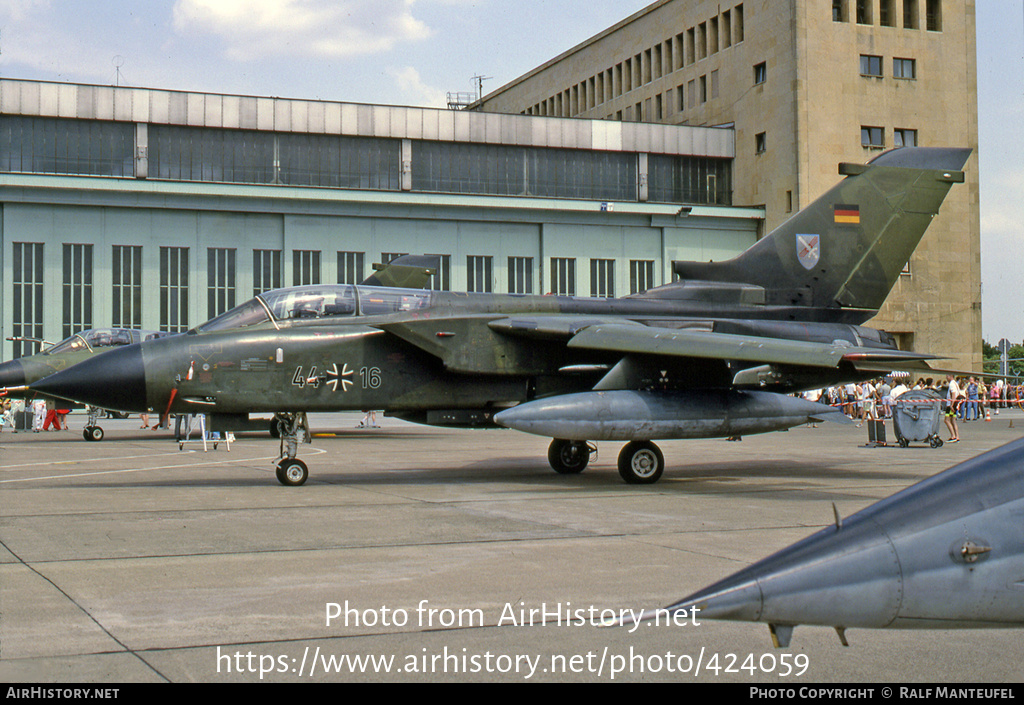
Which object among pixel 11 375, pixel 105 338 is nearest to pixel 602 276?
pixel 105 338

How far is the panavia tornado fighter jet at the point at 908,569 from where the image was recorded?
2459 mm

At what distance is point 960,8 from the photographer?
186 feet

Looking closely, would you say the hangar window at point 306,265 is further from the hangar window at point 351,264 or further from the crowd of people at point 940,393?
the crowd of people at point 940,393

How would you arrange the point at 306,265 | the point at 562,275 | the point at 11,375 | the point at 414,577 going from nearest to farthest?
1. the point at 414,577
2. the point at 11,375
3. the point at 306,265
4. the point at 562,275

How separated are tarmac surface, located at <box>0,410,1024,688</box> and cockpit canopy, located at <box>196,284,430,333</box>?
226cm

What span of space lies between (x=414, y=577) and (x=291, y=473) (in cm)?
640

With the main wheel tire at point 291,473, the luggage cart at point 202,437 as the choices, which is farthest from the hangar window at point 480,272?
the main wheel tire at point 291,473

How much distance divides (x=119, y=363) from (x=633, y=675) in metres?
9.25

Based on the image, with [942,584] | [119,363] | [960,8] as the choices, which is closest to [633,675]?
[942,584]

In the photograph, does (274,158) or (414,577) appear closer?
(414,577)

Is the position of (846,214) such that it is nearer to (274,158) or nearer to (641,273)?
(641,273)

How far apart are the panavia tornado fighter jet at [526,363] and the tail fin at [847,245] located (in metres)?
0.09

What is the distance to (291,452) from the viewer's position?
42.1 ft

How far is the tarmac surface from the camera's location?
14.9 feet
